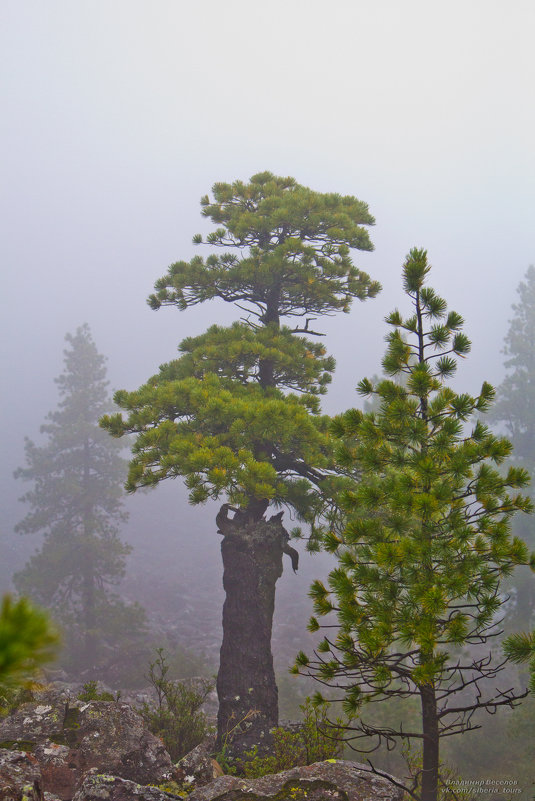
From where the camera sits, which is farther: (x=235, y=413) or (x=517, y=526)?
(x=517, y=526)

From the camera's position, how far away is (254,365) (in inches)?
432

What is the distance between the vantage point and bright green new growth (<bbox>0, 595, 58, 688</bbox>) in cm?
127

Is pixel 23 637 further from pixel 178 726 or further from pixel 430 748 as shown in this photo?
pixel 178 726

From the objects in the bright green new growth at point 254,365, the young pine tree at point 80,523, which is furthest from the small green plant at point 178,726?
the young pine tree at point 80,523

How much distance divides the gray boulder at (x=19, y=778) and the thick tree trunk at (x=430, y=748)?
3713mm

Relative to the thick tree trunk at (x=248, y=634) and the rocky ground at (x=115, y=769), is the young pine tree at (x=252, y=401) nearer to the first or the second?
the thick tree trunk at (x=248, y=634)

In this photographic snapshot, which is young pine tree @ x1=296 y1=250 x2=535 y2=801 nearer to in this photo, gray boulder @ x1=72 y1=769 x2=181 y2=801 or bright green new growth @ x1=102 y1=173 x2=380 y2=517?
gray boulder @ x1=72 y1=769 x2=181 y2=801

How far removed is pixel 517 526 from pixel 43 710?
21715 mm

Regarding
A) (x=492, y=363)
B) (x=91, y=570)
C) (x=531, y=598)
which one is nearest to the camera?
(x=531, y=598)

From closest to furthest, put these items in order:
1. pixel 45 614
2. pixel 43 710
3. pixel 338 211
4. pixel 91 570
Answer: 1. pixel 45 614
2. pixel 43 710
3. pixel 338 211
4. pixel 91 570

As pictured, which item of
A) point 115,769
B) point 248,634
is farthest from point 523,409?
point 115,769

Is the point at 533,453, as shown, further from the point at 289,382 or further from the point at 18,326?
the point at 18,326

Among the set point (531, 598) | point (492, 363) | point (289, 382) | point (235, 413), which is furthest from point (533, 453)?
point (492, 363)

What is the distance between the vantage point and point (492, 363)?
167 meters
